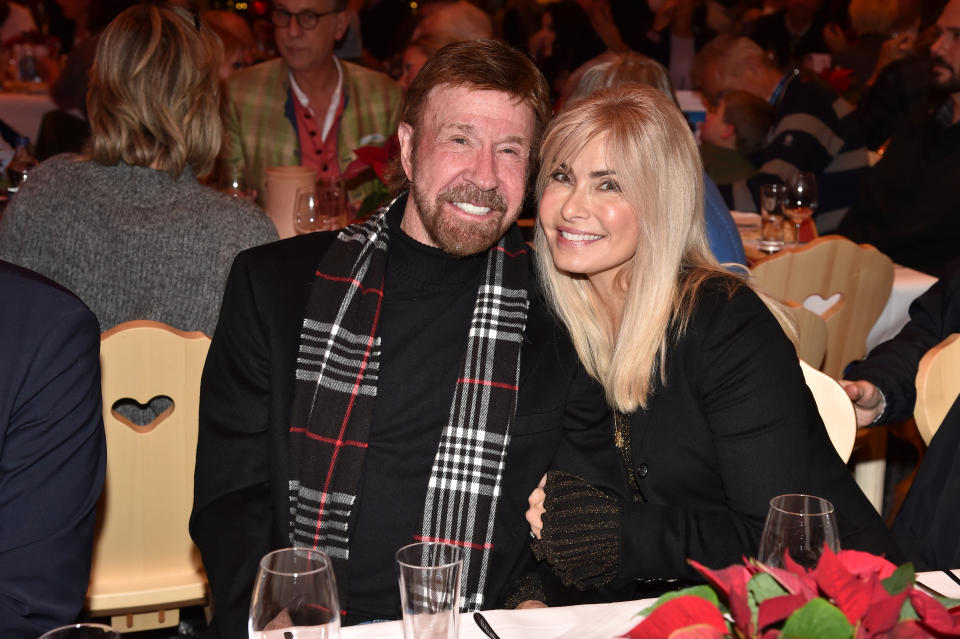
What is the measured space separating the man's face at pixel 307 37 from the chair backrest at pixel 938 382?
3.18 m

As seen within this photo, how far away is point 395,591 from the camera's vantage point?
1.93 m

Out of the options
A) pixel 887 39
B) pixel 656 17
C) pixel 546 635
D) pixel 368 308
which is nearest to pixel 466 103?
pixel 368 308

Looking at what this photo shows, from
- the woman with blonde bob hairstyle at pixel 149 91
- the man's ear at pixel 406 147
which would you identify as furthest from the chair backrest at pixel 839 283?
the woman with blonde bob hairstyle at pixel 149 91

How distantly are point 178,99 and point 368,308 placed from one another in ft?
3.61

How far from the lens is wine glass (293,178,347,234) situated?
11.7 ft

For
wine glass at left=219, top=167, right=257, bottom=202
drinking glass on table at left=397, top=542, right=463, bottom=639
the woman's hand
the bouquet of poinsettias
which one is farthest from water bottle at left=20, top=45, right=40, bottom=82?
the bouquet of poinsettias

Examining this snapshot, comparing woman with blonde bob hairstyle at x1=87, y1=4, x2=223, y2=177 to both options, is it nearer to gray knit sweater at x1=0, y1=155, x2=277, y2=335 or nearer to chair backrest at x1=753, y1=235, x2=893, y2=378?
gray knit sweater at x1=0, y1=155, x2=277, y2=335

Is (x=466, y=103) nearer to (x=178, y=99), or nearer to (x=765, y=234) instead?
(x=178, y=99)

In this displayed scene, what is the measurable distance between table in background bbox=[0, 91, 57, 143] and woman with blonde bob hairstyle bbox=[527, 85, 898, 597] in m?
5.43

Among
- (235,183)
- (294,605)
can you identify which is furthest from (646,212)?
(235,183)

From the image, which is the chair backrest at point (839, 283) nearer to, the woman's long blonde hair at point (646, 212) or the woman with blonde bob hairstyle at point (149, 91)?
the woman's long blonde hair at point (646, 212)

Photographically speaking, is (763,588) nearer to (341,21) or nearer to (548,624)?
(548,624)

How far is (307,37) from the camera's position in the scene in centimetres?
457

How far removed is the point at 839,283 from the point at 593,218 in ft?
5.29
